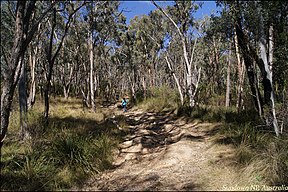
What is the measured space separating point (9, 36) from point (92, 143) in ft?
48.8

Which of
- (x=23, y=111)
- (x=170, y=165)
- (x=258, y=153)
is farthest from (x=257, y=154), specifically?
(x=23, y=111)

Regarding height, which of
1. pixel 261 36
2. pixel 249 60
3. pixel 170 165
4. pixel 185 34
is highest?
pixel 185 34

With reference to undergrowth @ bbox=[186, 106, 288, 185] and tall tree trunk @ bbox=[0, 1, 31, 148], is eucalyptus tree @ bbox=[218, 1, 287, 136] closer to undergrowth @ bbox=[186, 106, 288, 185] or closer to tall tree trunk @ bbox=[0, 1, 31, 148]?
undergrowth @ bbox=[186, 106, 288, 185]

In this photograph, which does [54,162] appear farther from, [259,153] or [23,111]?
[259,153]

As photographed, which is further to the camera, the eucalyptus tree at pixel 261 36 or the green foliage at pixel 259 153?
the eucalyptus tree at pixel 261 36

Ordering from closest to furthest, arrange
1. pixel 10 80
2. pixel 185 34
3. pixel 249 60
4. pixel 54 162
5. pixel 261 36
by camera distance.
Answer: pixel 10 80 → pixel 54 162 → pixel 261 36 → pixel 249 60 → pixel 185 34

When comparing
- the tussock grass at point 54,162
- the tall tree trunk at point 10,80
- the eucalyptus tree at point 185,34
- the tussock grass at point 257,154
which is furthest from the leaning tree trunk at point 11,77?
the eucalyptus tree at point 185,34

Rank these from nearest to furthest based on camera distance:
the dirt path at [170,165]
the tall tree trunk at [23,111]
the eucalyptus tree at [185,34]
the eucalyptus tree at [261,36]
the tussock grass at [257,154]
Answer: the tussock grass at [257,154]
the dirt path at [170,165]
the eucalyptus tree at [261,36]
the tall tree trunk at [23,111]
the eucalyptus tree at [185,34]

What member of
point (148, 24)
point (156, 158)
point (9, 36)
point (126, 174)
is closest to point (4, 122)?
point (126, 174)

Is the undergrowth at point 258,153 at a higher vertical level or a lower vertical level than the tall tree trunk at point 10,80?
lower

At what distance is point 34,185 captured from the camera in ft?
14.3

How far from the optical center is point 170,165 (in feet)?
16.7

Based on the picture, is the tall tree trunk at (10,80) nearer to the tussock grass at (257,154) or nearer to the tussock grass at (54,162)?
the tussock grass at (54,162)

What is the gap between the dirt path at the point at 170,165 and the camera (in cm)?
421
